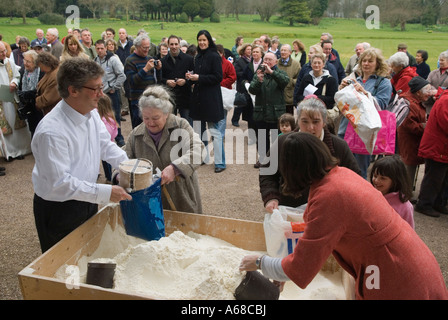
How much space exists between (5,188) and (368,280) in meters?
5.52

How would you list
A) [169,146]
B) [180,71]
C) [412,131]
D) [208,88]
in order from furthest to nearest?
[180,71], [208,88], [412,131], [169,146]

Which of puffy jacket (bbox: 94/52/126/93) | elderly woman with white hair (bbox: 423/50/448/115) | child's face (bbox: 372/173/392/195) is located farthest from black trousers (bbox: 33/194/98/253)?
elderly woman with white hair (bbox: 423/50/448/115)

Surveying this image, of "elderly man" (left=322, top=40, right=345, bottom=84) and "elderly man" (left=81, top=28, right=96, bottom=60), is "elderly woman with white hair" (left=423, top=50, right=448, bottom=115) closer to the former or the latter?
"elderly man" (left=322, top=40, right=345, bottom=84)

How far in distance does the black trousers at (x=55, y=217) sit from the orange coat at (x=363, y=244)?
1520 mm

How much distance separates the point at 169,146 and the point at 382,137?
9.16 ft

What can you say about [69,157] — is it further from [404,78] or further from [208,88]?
[404,78]

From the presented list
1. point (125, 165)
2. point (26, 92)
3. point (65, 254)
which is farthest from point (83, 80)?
point (26, 92)

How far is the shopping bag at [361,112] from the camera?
4234 mm

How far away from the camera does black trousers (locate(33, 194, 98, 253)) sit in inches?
99.4

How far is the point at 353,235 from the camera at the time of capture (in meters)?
1.70

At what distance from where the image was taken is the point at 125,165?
2.65 metres

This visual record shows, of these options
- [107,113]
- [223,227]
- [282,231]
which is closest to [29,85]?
[107,113]

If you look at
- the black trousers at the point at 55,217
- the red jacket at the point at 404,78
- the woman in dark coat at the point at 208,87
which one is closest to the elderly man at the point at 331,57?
the red jacket at the point at 404,78

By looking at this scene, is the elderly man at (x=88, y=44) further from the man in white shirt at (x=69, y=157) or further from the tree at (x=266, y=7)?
the man in white shirt at (x=69, y=157)
